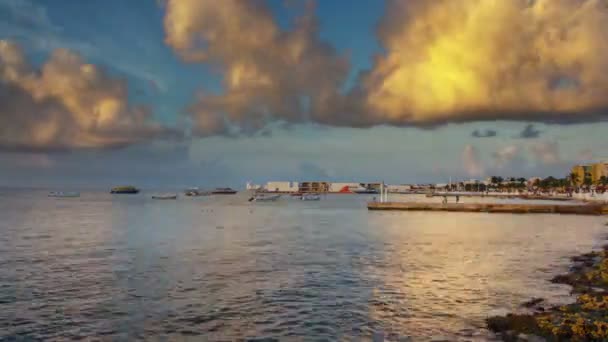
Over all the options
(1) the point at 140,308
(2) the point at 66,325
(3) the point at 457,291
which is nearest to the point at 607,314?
(3) the point at 457,291

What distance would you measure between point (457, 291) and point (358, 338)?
967cm

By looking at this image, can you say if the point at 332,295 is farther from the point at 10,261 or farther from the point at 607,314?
the point at 10,261

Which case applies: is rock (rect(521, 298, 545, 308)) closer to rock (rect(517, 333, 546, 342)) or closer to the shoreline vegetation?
the shoreline vegetation

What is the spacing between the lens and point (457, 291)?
1002 inches

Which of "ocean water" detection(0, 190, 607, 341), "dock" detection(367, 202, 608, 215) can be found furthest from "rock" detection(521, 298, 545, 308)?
"dock" detection(367, 202, 608, 215)

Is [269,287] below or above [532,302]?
below

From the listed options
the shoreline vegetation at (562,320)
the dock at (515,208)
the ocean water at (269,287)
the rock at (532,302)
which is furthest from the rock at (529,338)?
the dock at (515,208)

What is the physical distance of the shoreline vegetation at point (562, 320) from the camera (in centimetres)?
1614

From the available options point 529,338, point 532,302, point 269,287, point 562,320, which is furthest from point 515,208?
point 529,338

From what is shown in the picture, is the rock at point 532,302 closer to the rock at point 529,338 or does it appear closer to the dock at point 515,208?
the rock at point 529,338

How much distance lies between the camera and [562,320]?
1770 centimetres

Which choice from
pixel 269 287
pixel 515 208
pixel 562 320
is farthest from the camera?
pixel 515 208

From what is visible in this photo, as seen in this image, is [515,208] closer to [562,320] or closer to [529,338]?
[562,320]

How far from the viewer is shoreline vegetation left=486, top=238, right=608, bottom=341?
16141 millimetres
